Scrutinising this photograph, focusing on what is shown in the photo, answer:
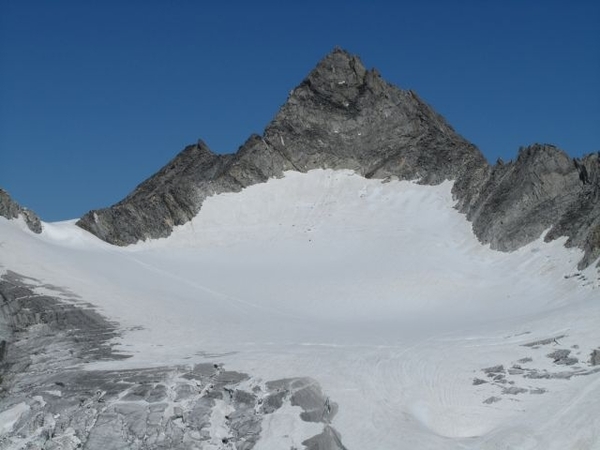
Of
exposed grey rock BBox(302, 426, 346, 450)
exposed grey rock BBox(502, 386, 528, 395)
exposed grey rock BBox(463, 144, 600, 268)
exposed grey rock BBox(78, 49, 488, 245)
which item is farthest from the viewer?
exposed grey rock BBox(78, 49, 488, 245)

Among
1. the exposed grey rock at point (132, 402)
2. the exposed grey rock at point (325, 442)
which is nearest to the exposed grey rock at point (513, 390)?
the exposed grey rock at point (132, 402)

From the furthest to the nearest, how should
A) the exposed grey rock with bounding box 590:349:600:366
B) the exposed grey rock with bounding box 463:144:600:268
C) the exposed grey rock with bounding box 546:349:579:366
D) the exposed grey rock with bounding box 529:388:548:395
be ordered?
1. the exposed grey rock with bounding box 463:144:600:268
2. the exposed grey rock with bounding box 546:349:579:366
3. the exposed grey rock with bounding box 590:349:600:366
4. the exposed grey rock with bounding box 529:388:548:395

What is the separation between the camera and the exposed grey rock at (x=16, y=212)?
49341 millimetres

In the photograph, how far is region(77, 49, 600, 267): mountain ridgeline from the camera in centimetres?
5050

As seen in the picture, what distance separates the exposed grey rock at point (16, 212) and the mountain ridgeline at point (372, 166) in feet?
20.8

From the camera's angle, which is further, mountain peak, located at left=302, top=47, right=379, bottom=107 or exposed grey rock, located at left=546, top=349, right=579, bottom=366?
mountain peak, located at left=302, top=47, right=379, bottom=107

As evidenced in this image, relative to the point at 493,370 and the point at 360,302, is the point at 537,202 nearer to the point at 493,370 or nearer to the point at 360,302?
the point at 360,302

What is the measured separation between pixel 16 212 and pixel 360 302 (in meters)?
23.0

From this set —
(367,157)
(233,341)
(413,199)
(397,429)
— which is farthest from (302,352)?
(367,157)

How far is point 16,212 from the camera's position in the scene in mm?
50594

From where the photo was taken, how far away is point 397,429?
25344mm

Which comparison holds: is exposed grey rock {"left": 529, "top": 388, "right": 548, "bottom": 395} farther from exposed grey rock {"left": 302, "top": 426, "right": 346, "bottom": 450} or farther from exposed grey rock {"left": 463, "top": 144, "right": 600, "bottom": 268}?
exposed grey rock {"left": 463, "top": 144, "right": 600, "bottom": 268}

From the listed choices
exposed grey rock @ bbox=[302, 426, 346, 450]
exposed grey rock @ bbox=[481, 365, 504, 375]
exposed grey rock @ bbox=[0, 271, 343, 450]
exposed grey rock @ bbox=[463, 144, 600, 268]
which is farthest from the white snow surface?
exposed grey rock @ bbox=[463, 144, 600, 268]

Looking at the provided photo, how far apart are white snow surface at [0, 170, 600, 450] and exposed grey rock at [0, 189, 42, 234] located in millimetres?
1374
